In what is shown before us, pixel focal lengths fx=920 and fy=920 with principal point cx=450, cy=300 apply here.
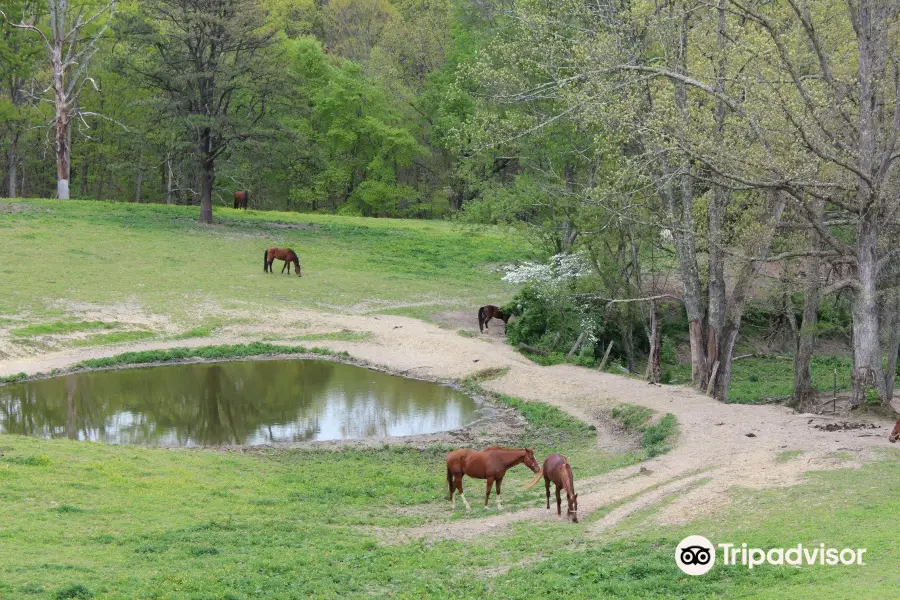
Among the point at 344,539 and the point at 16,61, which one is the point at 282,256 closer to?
the point at 344,539

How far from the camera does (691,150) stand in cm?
1805

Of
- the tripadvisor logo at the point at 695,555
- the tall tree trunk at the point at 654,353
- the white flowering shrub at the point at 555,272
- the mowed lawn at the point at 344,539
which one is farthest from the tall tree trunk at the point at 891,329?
the tripadvisor logo at the point at 695,555

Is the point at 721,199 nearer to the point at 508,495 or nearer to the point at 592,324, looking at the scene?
the point at 592,324

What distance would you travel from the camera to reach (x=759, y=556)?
33.9 ft

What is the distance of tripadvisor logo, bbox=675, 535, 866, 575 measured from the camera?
9.89m

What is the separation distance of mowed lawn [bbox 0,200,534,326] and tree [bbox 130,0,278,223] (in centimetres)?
516

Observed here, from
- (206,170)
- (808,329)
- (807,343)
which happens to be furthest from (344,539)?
(206,170)

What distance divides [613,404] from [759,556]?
12.3m

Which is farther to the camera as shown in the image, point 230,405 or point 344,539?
point 230,405

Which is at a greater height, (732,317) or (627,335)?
(732,317)

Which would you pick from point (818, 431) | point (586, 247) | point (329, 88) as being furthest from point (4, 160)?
point (818, 431)

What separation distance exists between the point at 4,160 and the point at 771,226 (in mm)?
60255

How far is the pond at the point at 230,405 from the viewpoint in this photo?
21.0 metres

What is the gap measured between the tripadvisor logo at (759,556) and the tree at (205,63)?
38.4 m
